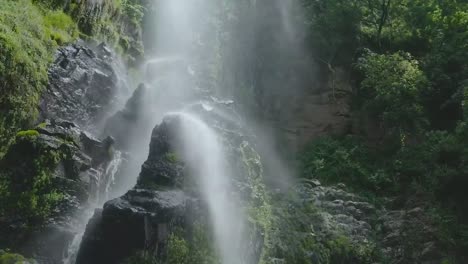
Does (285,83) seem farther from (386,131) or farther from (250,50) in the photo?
(386,131)

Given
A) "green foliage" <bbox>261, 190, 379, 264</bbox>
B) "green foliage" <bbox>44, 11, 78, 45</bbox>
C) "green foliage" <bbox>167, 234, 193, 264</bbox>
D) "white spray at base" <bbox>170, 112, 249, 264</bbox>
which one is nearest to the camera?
"green foliage" <bbox>167, 234, 193, 264</bbox>

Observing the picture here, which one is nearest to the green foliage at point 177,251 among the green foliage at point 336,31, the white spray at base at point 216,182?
the white spray at base at point 216,182

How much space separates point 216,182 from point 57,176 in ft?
15.7

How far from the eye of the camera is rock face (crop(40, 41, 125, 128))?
14.1m

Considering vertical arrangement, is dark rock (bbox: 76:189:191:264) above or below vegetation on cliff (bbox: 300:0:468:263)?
below

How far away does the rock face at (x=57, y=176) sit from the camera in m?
10.9

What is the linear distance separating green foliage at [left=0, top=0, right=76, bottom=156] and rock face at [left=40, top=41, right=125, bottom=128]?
396 mm

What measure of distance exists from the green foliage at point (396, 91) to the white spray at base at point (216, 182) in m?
6.91

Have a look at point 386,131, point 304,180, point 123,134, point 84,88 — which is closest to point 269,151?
point 304,180

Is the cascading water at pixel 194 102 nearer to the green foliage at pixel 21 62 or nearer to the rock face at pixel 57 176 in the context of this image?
the rock face at pixel 57 176

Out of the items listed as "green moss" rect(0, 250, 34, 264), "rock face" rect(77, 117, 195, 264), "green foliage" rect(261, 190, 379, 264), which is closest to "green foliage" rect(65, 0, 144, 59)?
"rock face" rect(77, 117, 195, 264)

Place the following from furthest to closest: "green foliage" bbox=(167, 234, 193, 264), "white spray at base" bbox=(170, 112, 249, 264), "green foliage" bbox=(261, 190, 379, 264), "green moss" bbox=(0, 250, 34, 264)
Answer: "green foliage" bbox=(261, 190, 379, 264), "white spray at base" bbox=(170, 112, 249, 264), "green foliage" bbox=(167, 234, 193, 264), "green moss" bbox=(0, 250, 34, 264)

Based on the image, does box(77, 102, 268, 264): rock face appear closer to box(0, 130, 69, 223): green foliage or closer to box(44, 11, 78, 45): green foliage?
box(0, 130, 69, 223): green foliage

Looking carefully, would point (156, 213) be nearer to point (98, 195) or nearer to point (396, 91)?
point (98, 195)
